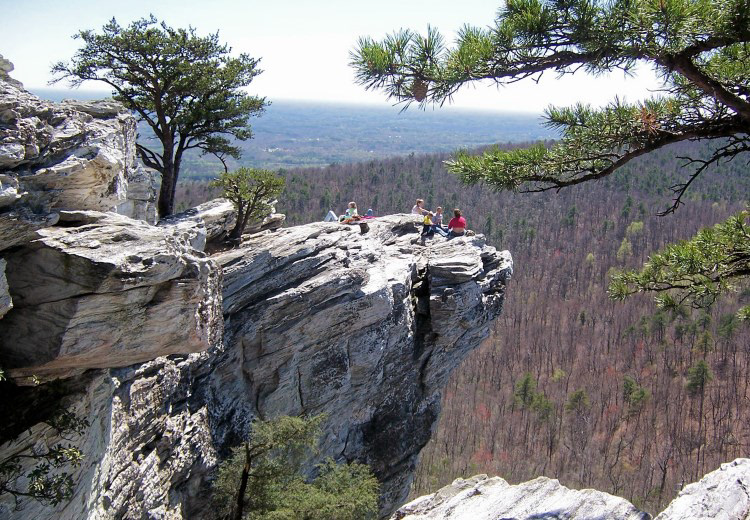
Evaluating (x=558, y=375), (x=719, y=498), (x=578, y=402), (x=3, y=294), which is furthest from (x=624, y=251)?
(x=3, y=294)

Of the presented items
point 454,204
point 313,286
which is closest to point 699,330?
point 454,204

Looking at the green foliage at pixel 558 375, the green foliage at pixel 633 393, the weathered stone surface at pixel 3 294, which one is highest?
the weathered stone surface at pixel 3 294

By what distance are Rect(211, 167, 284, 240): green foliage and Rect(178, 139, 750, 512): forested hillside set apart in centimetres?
2783

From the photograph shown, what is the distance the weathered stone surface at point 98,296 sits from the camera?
8688mm

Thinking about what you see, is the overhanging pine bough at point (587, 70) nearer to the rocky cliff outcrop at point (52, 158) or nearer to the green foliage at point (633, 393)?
the rocky cliff outcrop at point (52, 158)

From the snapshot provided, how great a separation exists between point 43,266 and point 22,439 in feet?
9.00

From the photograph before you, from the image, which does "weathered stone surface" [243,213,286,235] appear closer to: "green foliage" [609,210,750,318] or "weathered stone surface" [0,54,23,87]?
"weathered stone surface" [0,54,23,87]

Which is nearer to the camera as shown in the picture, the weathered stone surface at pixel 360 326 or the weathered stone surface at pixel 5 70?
the weathered stone surface at pixel 5 70

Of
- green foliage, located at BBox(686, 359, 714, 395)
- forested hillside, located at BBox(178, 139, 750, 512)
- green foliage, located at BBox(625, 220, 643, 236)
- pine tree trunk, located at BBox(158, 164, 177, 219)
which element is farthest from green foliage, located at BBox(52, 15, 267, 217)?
green foliage, located at BBox(625, 220, 643, 236)

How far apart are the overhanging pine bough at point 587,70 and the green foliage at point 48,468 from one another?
290 inches

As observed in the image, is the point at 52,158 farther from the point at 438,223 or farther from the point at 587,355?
the point at 587,355

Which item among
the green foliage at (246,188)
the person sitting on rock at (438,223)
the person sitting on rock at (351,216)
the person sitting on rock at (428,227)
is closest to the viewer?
the green foliage at (246,188)

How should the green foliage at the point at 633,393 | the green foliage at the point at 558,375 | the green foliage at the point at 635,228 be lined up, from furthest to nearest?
the green foliage at the point at 635,228
the green foliage at the point at 558,375
the green foliage at the point at 633,393

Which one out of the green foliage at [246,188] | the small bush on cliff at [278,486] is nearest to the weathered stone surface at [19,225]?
the small bush on cliff at [278,486]
